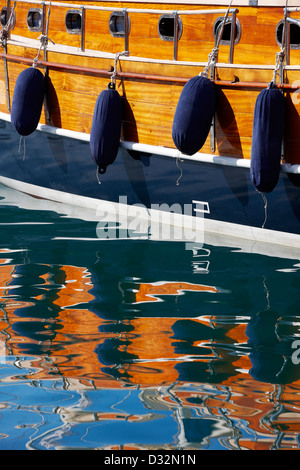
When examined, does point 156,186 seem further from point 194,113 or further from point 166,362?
point 166,362

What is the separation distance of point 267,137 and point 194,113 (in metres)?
0.74

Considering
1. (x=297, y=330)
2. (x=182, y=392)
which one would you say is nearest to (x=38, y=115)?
(x=297, y=330)

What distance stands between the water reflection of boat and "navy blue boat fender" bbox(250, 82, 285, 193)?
13 millimetres

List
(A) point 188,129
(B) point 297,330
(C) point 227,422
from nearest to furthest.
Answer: (C) point 227,422 → (B) point 297,330 → (A) point 188,129

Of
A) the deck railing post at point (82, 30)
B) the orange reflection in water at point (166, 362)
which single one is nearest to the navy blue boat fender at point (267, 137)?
the orange reflection in water at point (166, 362)

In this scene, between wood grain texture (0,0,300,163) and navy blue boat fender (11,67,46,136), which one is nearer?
wood grain texture (0,0,300,163)

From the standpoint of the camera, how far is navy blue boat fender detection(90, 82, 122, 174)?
7.75 meters

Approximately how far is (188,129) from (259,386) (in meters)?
3.05

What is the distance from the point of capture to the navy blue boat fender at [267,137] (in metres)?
6.69

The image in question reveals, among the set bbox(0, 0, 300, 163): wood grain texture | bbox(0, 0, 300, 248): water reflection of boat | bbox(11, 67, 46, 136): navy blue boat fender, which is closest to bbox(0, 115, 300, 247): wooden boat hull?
bbox(0, 0, 300, 248): water reflection of boat

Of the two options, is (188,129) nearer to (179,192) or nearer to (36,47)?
(179,192)

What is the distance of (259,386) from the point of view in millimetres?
4754

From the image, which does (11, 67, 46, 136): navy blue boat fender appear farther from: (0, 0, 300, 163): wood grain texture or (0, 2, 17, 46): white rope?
(0, 2, 17, 46): white rope

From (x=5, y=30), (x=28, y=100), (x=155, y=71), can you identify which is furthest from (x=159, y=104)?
(x=5, y=30)
